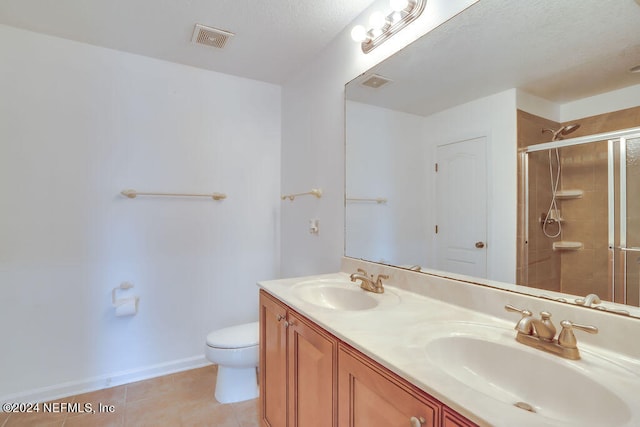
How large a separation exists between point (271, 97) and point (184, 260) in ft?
5.24

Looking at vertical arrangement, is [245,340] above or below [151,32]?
below

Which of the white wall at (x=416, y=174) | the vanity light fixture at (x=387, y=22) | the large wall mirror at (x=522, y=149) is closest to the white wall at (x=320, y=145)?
the vanity light fixture at (x=387, y=22)

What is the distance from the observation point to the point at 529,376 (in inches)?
30.7

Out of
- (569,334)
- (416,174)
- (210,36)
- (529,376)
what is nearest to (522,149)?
(416,174)

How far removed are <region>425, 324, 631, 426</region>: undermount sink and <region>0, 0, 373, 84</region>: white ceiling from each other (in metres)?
1.74

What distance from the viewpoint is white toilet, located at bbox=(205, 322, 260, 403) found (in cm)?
182

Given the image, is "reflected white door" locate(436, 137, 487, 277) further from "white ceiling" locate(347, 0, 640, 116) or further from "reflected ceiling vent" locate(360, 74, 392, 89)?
"reflected ceiling vent" locate(360, 74, 392, 89)

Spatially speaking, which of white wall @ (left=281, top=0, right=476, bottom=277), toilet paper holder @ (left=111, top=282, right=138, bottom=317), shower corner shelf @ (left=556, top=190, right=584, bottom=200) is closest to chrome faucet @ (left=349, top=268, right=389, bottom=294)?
white wall @ (left=281, top=0, right=476, bottom=277)

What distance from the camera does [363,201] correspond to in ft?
5.80

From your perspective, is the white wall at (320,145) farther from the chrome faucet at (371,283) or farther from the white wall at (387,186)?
the chrome faucet at (371,283)

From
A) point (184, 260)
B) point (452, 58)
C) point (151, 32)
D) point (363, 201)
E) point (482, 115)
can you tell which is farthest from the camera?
point (184, 260)

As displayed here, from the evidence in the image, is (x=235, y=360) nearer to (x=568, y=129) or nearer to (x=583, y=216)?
(x=583, y=216)

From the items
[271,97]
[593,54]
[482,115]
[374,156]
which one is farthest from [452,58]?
[271,97]

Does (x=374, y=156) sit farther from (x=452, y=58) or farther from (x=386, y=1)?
(x=386, y=1)
